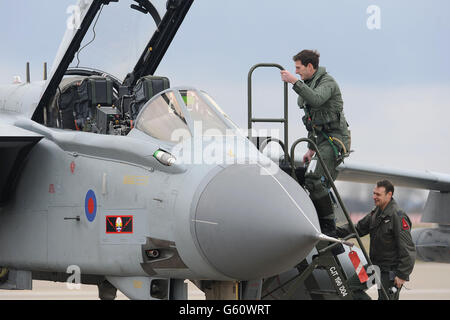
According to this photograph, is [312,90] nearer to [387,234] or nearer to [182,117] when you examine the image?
[182,117]

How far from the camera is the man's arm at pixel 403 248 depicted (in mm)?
7406

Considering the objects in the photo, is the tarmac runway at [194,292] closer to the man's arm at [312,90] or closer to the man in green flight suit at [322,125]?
the man in green flight suit at [322,125]

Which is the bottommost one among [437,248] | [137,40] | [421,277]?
[421,277]

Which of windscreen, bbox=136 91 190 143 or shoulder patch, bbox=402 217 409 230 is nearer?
windscreen, bbox=136 91 190 143

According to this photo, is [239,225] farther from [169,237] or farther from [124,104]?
[124,104]

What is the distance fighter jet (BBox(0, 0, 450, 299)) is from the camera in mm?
5430

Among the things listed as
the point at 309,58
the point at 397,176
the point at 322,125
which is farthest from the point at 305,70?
the point at 397,176

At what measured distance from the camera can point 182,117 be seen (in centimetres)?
631

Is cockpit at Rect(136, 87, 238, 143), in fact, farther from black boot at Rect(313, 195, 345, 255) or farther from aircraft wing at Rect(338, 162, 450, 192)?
aircraft wing at Rect(338, 162, 450, 192)

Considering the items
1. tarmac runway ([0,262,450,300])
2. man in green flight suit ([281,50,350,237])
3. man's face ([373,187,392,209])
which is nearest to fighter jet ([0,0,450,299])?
man in green flight suit ([281,50,350,237])

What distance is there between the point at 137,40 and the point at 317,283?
3146mm

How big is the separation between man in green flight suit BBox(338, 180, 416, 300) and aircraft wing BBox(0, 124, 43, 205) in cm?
297
